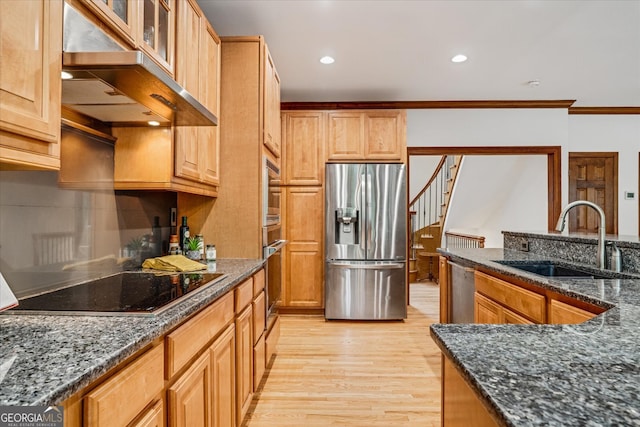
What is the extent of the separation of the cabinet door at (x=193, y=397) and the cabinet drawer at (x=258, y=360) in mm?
767

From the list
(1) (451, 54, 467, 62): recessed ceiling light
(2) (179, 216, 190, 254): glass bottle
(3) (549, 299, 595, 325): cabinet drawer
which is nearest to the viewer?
(3) (549, 299, 595, 325): cabinet drawer

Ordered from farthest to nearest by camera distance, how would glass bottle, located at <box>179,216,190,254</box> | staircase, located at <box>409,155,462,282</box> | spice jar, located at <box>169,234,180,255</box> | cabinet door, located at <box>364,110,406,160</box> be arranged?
staircase, located at <box>409,155,462,282</box>, cabinet door, located at <box>364,110,406,160</box>, glass bottle, located at <box>179,216,190,254</box>, spice jar, located at <box>169,234,180,255</box>

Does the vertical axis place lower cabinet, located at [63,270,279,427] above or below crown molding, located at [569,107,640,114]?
below

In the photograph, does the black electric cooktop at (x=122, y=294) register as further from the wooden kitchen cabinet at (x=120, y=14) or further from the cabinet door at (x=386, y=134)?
the cabinet door at (x=386, y=134)

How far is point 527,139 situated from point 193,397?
4707 mm

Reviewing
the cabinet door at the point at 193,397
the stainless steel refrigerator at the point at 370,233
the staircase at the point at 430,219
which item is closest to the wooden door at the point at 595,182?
the staircase at the point at 430,219

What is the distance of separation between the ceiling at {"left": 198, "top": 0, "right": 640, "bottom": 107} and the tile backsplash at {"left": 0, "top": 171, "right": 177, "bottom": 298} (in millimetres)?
1564

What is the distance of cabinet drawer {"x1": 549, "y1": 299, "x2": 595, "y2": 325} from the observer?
4.68 feet

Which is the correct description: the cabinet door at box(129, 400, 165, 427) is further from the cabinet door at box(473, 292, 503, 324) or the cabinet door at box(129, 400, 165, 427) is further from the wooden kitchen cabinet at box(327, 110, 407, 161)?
the wooden kitchen cabinet at box(327, 110, 407, 161)

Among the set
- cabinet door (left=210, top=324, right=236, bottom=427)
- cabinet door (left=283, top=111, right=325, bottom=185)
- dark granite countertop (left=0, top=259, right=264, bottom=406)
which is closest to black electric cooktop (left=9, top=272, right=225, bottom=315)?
dark granite countertop (left=0, top=259, right=264, bottom=406)

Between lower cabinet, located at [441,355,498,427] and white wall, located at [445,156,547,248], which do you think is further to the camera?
white wall, located at [445,156,547,248]

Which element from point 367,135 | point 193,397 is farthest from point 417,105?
point 193,397

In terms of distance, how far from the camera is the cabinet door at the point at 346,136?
4.14 meters

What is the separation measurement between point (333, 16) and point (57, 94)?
2065mm
